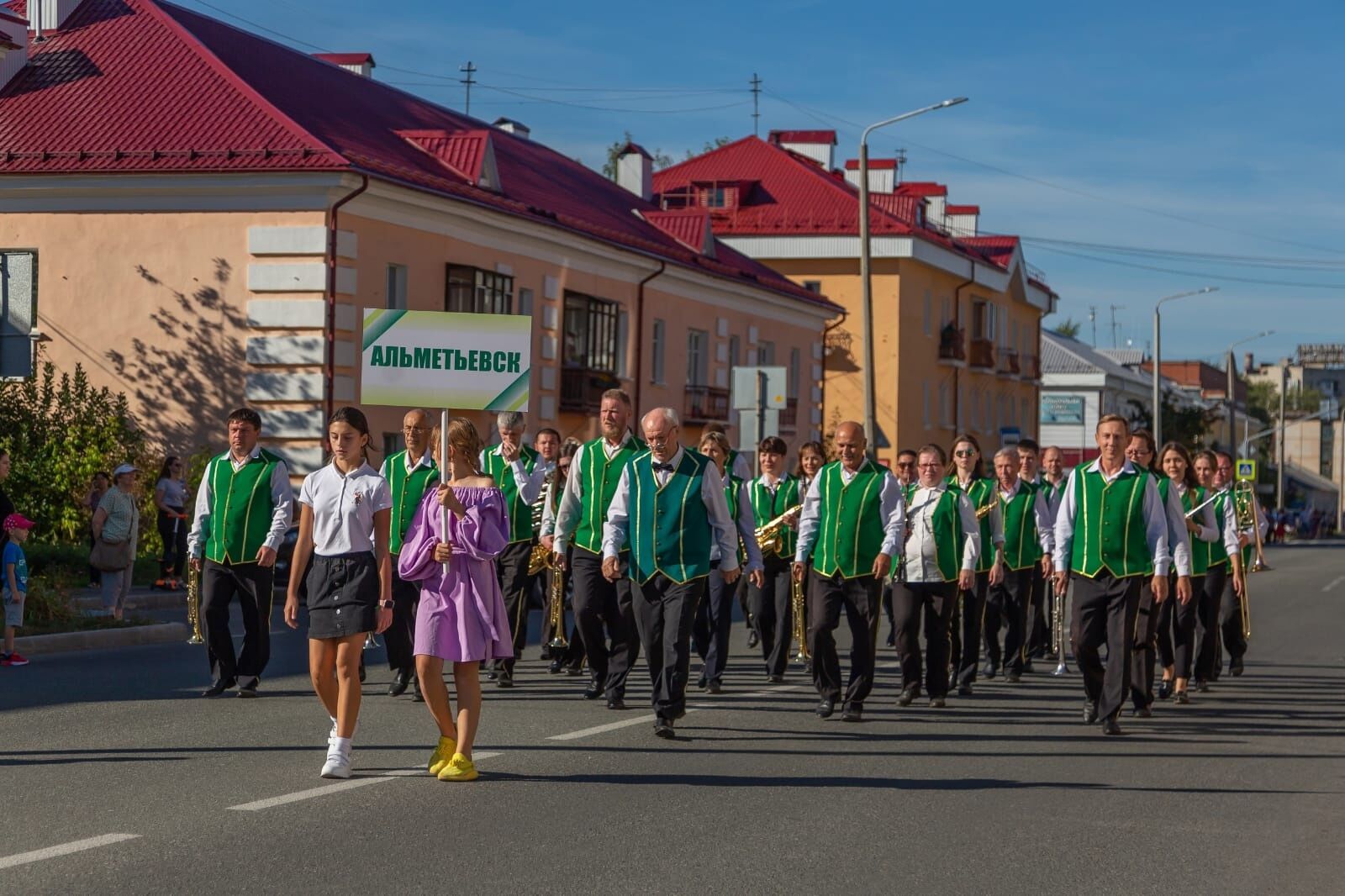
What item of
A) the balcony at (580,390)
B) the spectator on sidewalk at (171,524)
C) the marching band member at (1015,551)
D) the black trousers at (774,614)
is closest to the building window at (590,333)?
the balcony at (580,390)

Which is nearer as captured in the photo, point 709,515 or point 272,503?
point 709,515

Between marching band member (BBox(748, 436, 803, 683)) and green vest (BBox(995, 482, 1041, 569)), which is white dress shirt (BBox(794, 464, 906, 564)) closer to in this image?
marching band member (BBox(748, 436, 803, 683))

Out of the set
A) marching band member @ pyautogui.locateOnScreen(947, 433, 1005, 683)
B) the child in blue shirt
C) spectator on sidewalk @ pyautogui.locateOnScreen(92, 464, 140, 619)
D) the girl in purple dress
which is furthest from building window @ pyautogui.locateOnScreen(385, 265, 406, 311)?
the girl in purple dress

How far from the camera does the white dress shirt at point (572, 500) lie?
1211 cm

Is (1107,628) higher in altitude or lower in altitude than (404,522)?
lower

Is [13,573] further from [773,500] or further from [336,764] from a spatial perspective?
[336,764]

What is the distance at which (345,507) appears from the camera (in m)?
9.47

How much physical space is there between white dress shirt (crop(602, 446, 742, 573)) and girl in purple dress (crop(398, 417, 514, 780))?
6.06 ft

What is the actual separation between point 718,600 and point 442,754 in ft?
17.7

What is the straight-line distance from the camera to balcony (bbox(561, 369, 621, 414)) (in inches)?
1442

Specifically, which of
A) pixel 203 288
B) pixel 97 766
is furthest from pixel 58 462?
pixel 97 766

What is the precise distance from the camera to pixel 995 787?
9484 mm

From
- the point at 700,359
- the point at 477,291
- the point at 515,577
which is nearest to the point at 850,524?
the point at 515,577

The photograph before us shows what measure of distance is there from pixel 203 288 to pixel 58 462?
3721 millimetres
